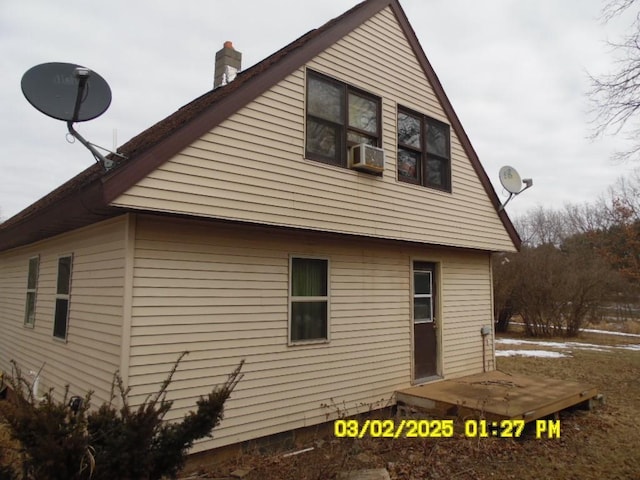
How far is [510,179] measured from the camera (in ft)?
30.2

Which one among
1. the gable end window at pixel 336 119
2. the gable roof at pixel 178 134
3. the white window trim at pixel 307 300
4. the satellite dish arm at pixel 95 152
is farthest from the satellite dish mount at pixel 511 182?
the satellite dish arm at pixel 95 152

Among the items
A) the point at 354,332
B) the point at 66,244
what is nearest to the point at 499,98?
the point at 354,332

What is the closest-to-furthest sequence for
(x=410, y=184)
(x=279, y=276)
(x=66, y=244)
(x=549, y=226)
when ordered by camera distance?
1. (x=279, y=276)
2. (x=66, y=244)
3. (x=410, y=184)
4. (x=549, y=226)

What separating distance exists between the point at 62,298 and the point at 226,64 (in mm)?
5669

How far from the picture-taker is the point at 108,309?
4.93 m

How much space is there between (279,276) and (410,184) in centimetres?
A: 300

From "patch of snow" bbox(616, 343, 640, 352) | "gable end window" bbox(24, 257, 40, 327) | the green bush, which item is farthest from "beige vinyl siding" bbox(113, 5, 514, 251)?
"patch of snow" bbox(616, 343, 640, 352)

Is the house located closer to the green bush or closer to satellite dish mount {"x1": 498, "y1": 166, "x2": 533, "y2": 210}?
satellite dish mount {"x1": 498, "y1": 166, "x2": 533, "y2": 210}

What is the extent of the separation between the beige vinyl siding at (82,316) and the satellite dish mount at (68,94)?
1.18 meters

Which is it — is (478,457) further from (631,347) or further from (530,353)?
(631,347)

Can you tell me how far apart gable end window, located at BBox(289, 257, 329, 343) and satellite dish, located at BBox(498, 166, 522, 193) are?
4.79 meters

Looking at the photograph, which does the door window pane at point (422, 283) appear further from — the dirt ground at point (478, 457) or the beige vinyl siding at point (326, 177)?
the dirt ground at point (478, 457)

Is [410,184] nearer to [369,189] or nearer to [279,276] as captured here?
[369,189]

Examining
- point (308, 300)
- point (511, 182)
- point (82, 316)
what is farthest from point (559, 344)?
point (82, 316)
